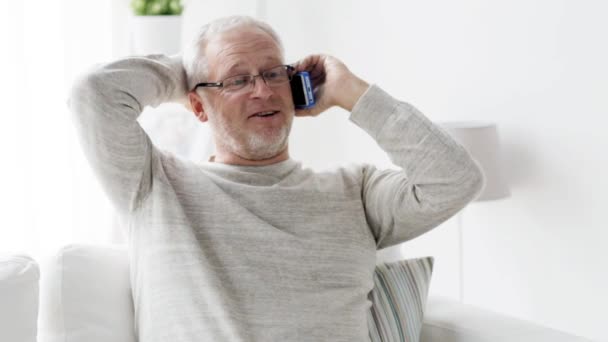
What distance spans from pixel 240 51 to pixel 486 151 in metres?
1.06

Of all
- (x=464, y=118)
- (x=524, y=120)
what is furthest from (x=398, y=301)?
(x=464, y=118)

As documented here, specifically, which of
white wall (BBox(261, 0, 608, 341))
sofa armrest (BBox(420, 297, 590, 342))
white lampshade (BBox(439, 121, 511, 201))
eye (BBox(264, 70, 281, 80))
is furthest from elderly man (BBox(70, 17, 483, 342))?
white wall (BBox(261, 0, 608, 341))

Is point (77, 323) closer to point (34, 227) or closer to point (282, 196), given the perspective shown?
point (282, 196)

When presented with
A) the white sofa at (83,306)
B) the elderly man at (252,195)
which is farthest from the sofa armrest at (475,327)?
the elderly man at (252,195)

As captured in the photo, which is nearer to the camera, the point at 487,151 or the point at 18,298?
the point at 18,298

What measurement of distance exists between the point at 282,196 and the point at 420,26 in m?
1.51

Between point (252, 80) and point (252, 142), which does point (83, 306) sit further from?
point (252, 80)

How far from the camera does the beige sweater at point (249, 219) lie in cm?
176

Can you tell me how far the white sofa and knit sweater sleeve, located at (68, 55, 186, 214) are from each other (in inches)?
5.5

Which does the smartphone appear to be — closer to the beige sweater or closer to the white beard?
the white beard

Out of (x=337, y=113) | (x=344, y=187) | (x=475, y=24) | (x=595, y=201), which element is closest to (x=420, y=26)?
(x=475, y=24)

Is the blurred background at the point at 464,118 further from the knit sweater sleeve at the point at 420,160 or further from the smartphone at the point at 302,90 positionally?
the knit sweater sleeve at the point at 420,160

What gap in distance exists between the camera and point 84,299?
5.73 feet

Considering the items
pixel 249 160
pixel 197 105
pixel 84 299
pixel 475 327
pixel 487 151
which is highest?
pixel 197 105
